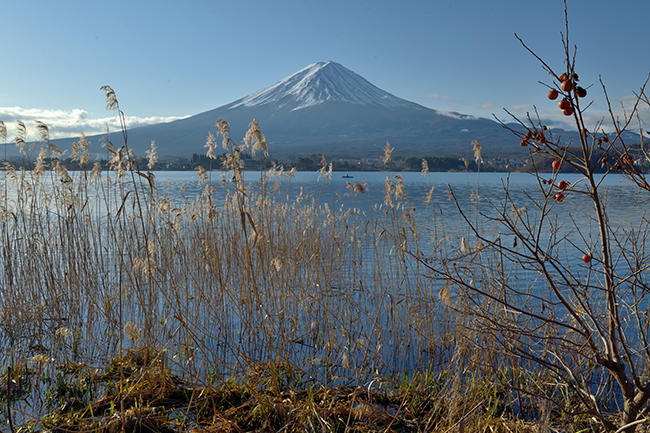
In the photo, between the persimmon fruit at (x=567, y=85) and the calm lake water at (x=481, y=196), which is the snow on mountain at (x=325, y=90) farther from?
the persimmon fruit at (x=567, y=85)

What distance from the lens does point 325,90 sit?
148625mm

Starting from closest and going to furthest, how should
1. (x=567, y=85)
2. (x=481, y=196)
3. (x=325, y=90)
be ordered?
(x=567, y=85) → (x=481, y=196) → (x=325, y=90)

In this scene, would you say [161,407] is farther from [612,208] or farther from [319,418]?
[612,208]

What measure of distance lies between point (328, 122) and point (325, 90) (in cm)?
1589

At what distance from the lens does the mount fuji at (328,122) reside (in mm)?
107812

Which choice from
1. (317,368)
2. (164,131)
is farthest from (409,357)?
(164,131)

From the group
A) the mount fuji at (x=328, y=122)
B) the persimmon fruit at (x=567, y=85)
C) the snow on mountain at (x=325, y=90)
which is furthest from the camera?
the snow on mountain at (x=325, y=90)

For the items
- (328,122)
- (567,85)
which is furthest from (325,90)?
(567,85)

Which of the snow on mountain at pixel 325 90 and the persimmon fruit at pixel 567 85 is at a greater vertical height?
the snow on mountain at pixel 325 90

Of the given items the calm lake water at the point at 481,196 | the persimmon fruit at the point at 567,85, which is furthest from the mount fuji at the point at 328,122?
the persimmon fruit at the point at 567,85

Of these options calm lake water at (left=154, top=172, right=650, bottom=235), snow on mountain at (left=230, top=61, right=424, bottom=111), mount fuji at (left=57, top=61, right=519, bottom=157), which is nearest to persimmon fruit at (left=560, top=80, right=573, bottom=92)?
calm lake water at (left=154, top=172, right=650, bottom=235)

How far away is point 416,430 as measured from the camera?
8.64ft

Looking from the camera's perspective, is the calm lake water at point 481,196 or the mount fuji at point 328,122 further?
the mount fuji at point 328,122

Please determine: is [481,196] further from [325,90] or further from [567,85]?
[325,90]
